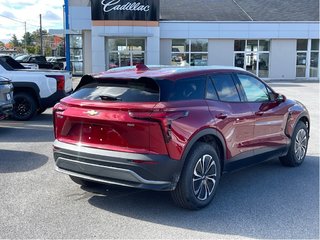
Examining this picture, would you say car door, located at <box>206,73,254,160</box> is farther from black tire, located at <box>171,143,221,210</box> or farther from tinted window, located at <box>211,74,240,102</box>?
black tire, located at <box>171,143,221,210</box>

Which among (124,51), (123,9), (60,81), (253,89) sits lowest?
(60,81)

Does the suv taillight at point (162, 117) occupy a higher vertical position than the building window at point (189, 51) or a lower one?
Answer: lower

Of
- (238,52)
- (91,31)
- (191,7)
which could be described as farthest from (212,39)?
(91,31)

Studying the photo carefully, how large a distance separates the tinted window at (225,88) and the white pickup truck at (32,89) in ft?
22.1

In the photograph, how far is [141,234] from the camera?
4.16 m

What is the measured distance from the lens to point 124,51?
2941 cm

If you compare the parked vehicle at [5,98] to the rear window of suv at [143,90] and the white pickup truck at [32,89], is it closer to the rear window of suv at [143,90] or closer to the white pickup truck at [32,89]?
the white pickup truck at [32,89]

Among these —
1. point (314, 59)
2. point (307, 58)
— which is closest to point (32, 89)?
point (307, 58)

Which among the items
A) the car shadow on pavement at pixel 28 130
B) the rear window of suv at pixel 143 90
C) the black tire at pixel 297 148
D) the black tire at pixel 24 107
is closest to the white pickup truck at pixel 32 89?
the black tire at pixel 24 107

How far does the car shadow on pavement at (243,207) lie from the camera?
14.3 feet

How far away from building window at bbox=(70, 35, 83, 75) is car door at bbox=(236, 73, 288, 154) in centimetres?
2827

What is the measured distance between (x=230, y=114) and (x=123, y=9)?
24295 mm

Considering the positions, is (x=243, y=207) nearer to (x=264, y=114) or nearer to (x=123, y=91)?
(x=264, y=114)

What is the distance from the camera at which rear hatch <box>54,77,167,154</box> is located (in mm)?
4363
